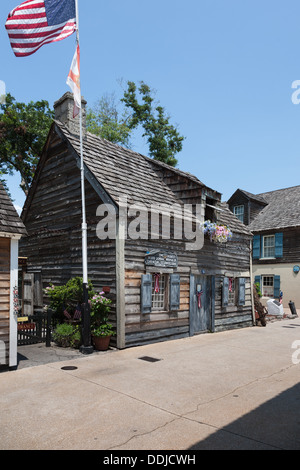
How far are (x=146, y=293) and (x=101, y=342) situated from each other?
6.50 feet

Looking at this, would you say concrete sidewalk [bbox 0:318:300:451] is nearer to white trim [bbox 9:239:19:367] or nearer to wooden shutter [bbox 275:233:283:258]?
white trim [bbox 9:239:19:367]

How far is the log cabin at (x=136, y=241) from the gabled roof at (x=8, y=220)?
120 inches

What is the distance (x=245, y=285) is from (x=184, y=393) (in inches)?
426

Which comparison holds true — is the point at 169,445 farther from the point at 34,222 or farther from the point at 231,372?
the point at 34,222

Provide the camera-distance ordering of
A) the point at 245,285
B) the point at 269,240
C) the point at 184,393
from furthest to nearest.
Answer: the point at 269,240
the point at 245,285
the point at 184,393

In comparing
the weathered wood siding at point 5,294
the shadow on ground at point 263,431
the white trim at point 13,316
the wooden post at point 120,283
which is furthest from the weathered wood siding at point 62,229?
the shadow on ground at point 263,431

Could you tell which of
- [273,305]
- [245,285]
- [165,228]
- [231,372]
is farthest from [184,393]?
[273,305]

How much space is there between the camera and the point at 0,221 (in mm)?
7938

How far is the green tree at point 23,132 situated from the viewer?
2553 centimetres

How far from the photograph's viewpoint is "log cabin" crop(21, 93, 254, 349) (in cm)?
1078

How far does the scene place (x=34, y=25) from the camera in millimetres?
9758

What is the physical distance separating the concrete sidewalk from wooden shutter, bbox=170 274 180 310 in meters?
2.16

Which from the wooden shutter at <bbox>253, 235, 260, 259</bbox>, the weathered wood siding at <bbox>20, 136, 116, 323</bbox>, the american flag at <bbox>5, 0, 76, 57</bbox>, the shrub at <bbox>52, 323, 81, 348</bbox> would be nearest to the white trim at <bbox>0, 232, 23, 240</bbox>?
the weathered wood siding at <bbox>20, 136, 116, 323</bbox>

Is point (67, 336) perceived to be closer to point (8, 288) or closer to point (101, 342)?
point (101, 342)
